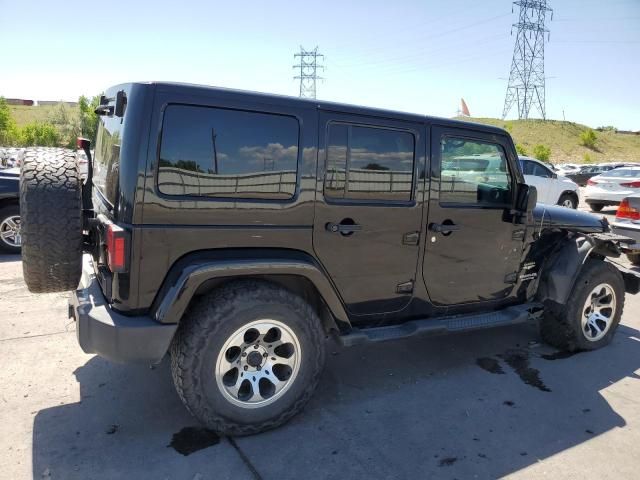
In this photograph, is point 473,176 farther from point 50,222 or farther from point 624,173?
point 624,173

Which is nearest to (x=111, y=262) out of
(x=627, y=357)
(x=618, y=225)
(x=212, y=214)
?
(x=212, y=214)

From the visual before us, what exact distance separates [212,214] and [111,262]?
59 cm

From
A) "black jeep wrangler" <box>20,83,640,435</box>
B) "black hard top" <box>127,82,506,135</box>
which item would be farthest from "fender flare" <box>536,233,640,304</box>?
"black hard top" <box>127,82,506,135</box>

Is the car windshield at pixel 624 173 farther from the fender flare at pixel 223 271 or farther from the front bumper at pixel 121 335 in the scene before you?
the front bumper at pixel 121 335

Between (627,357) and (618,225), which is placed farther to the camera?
(618,225)

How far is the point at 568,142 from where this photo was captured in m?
62.2

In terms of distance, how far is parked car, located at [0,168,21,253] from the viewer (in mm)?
6852

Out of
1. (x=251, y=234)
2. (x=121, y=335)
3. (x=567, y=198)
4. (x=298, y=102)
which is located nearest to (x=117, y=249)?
(x=121, y=335)

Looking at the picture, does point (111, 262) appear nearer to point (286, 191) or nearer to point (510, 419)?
point (286, 191)

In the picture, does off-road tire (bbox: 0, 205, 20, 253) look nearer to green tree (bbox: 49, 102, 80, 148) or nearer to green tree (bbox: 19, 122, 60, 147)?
green tree (bbox: 19, 122, 60, 147)

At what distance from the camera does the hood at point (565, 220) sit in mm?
4316

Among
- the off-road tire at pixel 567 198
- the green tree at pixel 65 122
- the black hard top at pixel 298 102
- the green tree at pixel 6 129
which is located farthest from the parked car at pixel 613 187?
the green tree at pixel 65 122

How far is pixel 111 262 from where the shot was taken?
2.64m

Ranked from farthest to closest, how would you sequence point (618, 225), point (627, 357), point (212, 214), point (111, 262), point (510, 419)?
point (618, 225), point (627, 357), point (510, 419), point (212, 214), point (111, 262)
